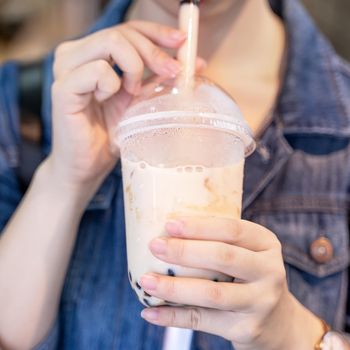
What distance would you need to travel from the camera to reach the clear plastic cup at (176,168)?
0.62 m

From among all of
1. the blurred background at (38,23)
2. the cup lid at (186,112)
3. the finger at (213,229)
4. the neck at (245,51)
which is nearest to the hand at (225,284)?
the finger at (213,229)

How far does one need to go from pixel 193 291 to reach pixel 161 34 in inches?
14.9

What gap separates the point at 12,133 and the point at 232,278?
478mm

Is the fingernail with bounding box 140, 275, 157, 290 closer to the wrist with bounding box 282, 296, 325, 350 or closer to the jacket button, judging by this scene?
the wrist with bounding box 282, 296, 325, 350

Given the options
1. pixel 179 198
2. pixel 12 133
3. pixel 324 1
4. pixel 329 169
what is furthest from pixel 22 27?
pixel 179 198

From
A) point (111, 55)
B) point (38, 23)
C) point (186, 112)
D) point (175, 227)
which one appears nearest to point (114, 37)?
point (111, 55)

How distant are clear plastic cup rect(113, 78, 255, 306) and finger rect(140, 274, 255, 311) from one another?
0.02m

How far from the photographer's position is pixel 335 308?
2.98 feet

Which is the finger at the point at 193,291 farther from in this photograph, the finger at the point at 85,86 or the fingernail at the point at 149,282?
the finger at the point at 85,86

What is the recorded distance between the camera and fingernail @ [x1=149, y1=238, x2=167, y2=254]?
1.94ft

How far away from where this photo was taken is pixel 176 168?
0.62 metres

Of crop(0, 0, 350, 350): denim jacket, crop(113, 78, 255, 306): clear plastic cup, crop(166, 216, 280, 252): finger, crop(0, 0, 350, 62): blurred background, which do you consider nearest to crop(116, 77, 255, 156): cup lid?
crop(113, 78, 255, 306): clear plastic cup

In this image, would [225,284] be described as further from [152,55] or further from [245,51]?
[245,51]

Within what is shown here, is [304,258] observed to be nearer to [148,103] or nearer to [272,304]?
[272,304]
